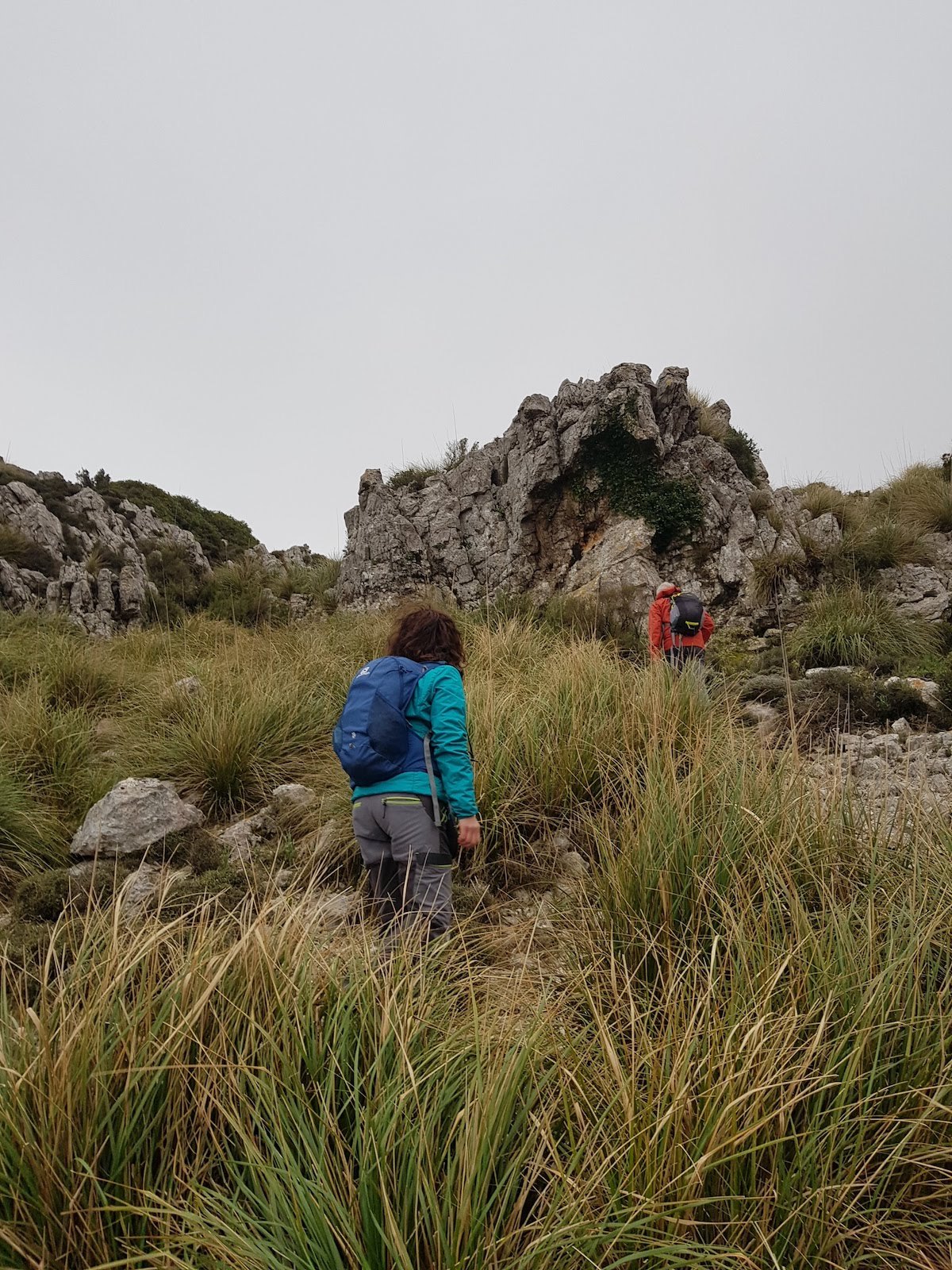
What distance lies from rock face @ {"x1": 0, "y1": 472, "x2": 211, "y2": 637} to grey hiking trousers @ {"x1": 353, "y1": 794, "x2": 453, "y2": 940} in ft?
31.1

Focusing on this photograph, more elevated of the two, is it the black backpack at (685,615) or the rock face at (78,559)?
the rock face at (78,559)

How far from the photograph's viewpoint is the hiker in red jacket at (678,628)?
723 centimetres

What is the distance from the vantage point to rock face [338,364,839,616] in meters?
10.8

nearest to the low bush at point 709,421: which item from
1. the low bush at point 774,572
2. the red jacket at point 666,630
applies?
the low bush at point 774,572

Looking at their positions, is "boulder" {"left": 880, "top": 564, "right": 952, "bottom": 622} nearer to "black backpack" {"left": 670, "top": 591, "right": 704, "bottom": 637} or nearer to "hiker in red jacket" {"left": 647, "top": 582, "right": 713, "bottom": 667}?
"hiker in red jacket" {"left": 647, "top": 582, "right": 713, "bottom": 667}

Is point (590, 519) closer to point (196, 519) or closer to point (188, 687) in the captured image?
point (188, 687)

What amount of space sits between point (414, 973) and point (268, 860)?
198 centimetres

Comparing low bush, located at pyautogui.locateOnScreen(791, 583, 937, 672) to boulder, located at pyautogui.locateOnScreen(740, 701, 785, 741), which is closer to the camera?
boulder, located at pyautogui.locateOnScreen(740, 701, 785, 741)

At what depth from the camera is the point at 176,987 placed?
1861mm

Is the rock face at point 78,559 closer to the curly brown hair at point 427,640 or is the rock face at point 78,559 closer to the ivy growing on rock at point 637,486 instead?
the ivy growing on rock at point 637,486

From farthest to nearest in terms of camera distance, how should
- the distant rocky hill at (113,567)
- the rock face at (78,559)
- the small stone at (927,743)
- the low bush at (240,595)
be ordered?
the low bush at (240,595) < the distant rocky hill at (113,567) < the rock face at (78,559) < the small stone at (927,743)

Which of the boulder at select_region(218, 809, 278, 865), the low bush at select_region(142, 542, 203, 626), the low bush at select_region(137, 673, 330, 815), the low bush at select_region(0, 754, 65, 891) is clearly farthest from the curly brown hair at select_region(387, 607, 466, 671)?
the low bush at select_region(142, 542, 203, 626)

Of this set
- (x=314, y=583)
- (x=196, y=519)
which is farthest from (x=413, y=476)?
(x=196, y=519)

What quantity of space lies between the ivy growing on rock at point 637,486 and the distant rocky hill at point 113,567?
616 centimetres
